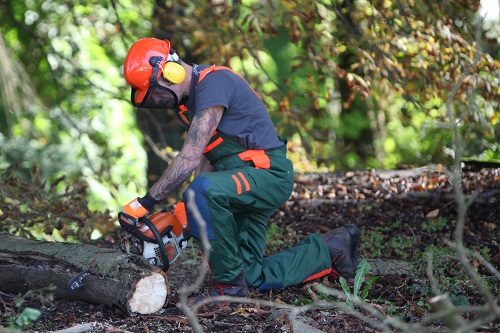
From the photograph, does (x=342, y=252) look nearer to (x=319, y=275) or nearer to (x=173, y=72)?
(x=319, y=275)

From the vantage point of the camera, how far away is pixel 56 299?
5.38 metres

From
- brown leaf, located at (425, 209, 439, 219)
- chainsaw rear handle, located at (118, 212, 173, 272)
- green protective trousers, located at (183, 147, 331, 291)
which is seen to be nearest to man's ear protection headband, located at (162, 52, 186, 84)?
green protective trousers, located at (183, 147, 331, 291)

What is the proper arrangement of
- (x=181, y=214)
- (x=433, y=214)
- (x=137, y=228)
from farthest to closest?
(x=433, y=214) < (x=181, y=214) < (x=137, y=228)

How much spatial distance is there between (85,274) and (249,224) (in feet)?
3.92

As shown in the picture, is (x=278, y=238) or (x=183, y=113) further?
(x=278, y=238)

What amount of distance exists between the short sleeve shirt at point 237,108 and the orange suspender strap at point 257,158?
35 mm

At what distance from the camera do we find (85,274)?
16.8 feet

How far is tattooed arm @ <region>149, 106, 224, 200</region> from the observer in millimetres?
5176

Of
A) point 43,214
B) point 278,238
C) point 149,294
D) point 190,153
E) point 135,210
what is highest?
point 190,153

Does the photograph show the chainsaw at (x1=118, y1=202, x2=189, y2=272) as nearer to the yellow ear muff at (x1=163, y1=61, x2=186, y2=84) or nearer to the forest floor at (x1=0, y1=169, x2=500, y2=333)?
the forest floor at (x1=0, y1=169, x2=500, y2=333)

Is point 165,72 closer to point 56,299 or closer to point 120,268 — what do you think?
point 120,268

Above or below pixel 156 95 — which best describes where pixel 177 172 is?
below

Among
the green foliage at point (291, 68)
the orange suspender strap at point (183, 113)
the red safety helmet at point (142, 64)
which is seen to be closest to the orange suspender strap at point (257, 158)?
the orange suspender strap at point (183, 113)

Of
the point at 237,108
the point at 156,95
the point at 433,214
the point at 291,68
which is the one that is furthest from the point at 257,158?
the point at 291,68
